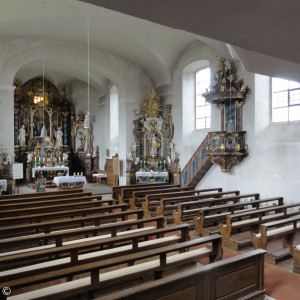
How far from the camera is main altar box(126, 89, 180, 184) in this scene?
43.0 feet

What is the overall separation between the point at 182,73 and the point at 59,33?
5.59 metres

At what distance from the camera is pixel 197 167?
11.2 metres

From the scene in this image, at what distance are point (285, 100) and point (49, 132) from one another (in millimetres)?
14965

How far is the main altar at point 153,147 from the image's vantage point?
13.1 m

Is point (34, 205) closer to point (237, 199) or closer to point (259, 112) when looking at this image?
point (237, 199)

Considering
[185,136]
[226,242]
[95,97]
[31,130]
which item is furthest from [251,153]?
[31,130]

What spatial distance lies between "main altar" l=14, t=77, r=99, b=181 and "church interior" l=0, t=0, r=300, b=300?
95 mm

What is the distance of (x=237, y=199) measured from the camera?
7.89 m

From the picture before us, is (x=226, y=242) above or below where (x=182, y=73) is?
below

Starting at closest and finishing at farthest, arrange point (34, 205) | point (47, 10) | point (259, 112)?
point (34, 205) < point (259, 112) < point (47, 10)

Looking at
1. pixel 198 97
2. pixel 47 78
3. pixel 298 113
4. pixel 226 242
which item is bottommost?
pixel 226 242

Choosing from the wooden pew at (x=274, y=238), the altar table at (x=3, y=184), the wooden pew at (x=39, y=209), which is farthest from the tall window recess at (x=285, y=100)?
the altar table at (x=3, y=184)

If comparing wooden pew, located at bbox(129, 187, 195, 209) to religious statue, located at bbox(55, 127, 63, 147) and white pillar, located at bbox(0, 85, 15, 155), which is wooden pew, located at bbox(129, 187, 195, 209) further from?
religious statue, located at bbox(55, 127, 63, 147)

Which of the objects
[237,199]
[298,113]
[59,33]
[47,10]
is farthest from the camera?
[59,33]
